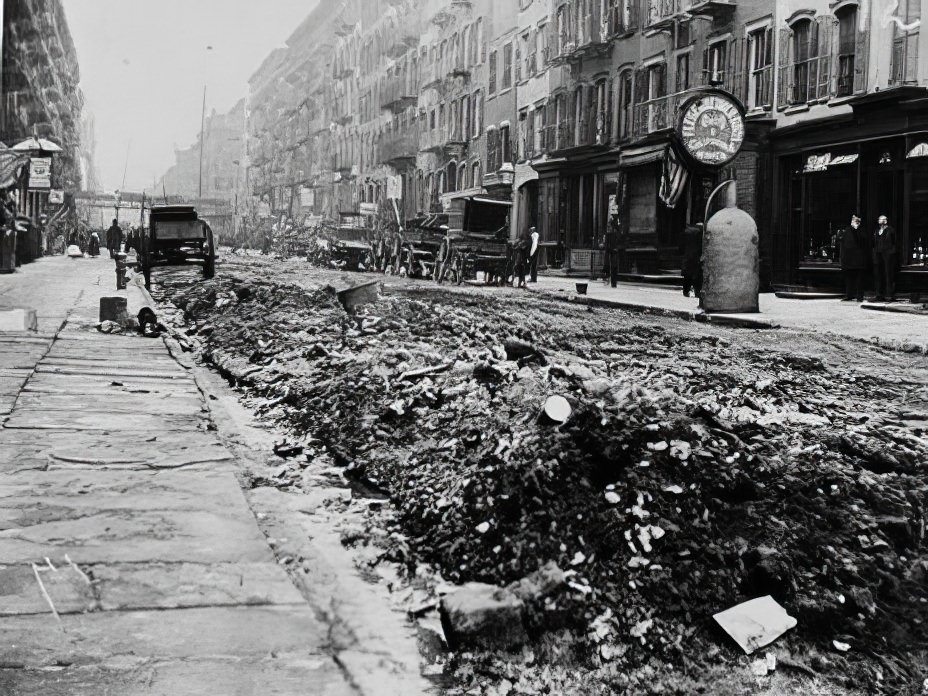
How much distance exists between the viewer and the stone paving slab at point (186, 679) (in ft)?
9.36

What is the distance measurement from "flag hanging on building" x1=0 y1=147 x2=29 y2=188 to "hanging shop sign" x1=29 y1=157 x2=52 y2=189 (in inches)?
454

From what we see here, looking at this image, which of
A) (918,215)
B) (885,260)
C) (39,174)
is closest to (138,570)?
(885,260)

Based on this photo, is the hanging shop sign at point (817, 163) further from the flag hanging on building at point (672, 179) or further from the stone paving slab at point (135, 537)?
the stone paving slab at point (135, 537)

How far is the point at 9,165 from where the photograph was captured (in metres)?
29.8

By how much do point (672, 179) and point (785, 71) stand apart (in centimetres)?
439

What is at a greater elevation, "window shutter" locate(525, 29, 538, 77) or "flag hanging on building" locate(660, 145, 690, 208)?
"window shutter" locate(525, 29, 538, 77)

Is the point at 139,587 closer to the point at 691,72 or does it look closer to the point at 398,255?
the point at 691,72

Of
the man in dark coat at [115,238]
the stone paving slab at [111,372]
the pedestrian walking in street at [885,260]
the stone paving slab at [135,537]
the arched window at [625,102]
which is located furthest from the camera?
the man in dark coat at [115,238]

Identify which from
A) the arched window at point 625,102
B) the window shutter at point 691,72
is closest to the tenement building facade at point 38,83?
the arched window at point 625,102

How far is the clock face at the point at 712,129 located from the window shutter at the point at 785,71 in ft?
6.05

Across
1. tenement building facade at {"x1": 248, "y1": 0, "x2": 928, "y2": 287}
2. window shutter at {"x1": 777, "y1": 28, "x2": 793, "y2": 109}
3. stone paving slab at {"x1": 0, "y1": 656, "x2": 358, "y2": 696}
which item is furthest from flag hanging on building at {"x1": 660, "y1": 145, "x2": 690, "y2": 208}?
stone paving slab at {"x1": 0, "y1": 656, "x2": 358, "y2": 696}

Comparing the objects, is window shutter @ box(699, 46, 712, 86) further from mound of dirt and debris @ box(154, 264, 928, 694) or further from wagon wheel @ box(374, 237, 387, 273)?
mound of dirt and debris @ box(154, 264, 928, 694)

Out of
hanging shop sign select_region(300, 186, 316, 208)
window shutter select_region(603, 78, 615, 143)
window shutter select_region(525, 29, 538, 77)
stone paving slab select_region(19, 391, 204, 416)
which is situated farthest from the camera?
hanging shop sign select_region(300, 186, 316, 208)

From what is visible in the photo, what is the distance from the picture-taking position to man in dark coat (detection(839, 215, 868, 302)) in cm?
2058
